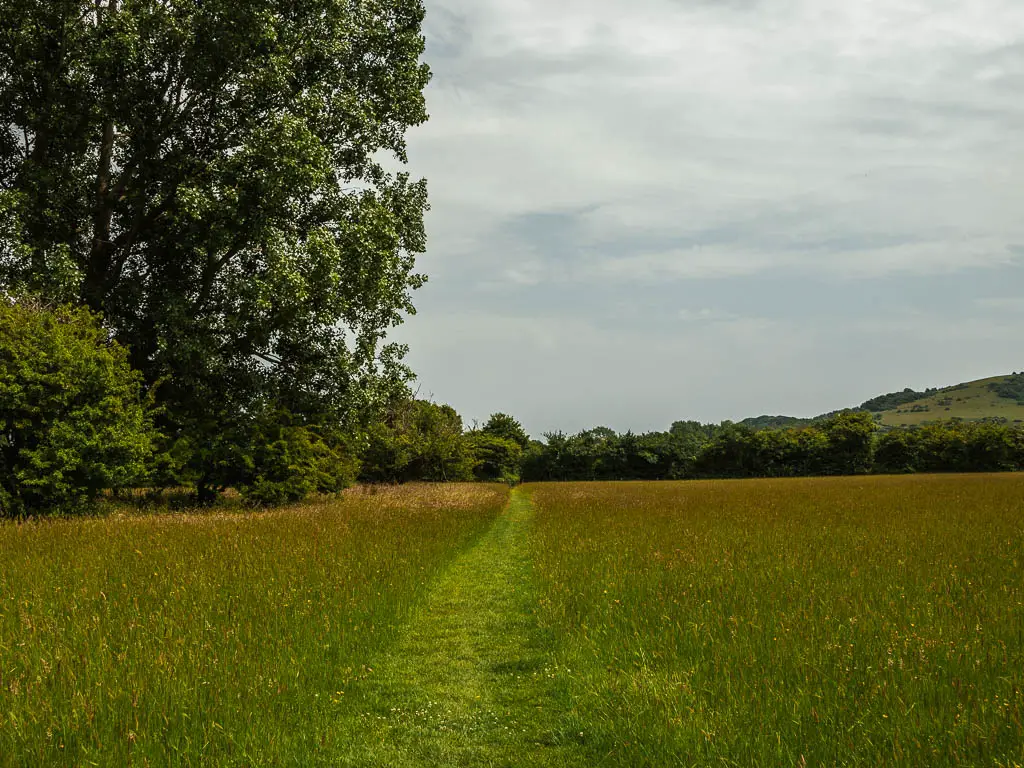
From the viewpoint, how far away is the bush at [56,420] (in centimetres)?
1349

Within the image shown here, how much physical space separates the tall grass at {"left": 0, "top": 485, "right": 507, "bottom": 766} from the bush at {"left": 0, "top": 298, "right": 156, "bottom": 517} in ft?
9.93

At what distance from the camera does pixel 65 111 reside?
1717cm

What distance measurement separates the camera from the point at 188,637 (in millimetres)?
5578

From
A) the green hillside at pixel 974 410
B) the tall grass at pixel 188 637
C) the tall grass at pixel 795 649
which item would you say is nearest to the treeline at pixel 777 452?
the tall grass at pixel 795 649

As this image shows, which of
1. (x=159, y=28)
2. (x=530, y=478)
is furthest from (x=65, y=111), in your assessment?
(x=530, y=478)

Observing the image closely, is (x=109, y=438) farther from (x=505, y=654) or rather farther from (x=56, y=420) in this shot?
(x=505, y=654)

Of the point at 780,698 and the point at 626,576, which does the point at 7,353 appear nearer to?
the point at 626,576

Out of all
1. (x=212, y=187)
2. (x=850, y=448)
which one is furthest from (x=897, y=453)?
(x=212, y=187)

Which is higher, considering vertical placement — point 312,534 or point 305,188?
point 305,188

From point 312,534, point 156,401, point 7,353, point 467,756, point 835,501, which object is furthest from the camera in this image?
point 835,501

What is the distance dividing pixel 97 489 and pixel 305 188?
34.1ft

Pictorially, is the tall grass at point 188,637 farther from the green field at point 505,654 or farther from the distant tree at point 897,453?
the distant tree at point 897,453

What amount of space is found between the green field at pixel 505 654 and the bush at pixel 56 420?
4.06 m

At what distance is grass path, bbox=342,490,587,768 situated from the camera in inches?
167
